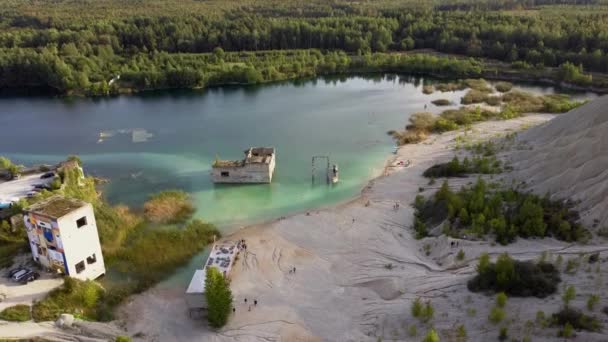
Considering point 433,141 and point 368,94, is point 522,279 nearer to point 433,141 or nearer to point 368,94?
point 433,141

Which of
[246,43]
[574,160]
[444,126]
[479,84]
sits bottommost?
[444,126]

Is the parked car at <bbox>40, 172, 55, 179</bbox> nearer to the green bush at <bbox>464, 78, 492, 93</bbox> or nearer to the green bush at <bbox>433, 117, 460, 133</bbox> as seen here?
the green bush at <bbox>433, 117, 460, 133</bbox>

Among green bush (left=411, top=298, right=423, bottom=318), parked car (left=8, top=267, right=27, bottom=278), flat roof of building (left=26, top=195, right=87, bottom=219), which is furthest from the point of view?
parked car (left=8, top=267, right=27, bottom=278)

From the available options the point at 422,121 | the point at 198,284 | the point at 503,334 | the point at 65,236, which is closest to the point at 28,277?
the point at 65,236

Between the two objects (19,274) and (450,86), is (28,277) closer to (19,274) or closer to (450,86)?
(19,274)

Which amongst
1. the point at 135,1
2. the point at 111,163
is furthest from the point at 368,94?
the point at 135,1

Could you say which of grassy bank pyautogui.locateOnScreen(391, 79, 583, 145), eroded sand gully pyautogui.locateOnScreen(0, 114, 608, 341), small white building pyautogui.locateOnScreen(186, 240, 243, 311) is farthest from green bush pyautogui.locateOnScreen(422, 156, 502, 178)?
small white building pyautogui.locateOnScreen(186, 240, 243, 311)
